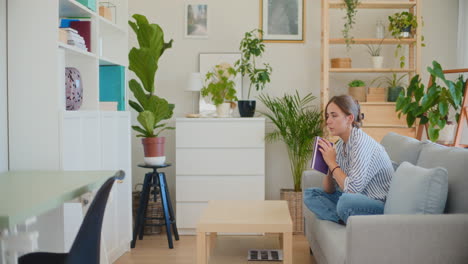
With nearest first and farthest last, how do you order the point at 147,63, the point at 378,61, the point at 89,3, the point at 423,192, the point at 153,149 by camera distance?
the point at 423,192
the point at 89,3
the point at 147,63
the point at 153,149
the point at 378,61

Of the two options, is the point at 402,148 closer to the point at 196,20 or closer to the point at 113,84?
the point at 113,84

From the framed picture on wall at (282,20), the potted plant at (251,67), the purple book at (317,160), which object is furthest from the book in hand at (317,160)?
the framed picture on wall at (282,20)

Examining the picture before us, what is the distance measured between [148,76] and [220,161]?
1.03 meters

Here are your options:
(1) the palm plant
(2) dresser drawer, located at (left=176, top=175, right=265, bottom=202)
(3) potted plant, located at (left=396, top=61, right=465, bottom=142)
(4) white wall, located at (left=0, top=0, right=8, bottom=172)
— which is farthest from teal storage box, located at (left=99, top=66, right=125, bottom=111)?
(3) potted plant, located at (left=396, top=61, right=465, bottom=142)

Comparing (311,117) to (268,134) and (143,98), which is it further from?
(143,98)

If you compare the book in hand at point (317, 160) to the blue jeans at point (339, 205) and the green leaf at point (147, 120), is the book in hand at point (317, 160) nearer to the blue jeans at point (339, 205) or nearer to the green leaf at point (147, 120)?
the blue jeans at point (339, 205)

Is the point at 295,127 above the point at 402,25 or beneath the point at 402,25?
beneath

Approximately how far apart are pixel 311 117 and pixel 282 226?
2.27 metres

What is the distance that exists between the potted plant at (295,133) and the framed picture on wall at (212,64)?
328 millimetres

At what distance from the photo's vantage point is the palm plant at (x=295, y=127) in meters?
4.96

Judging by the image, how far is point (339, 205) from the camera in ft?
9.45

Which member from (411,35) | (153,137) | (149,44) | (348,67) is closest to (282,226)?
(153,137)

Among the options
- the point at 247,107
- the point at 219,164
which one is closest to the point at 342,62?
the point at 247,107

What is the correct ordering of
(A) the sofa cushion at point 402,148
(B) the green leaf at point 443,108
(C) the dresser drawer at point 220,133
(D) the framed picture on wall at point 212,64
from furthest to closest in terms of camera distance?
(D) the framed picture on wall at point 212,64
(C) the dresser drawer at point 220,133
(B) the green leaf at point 443,108
(A) the sofa cushion at point 402,148
